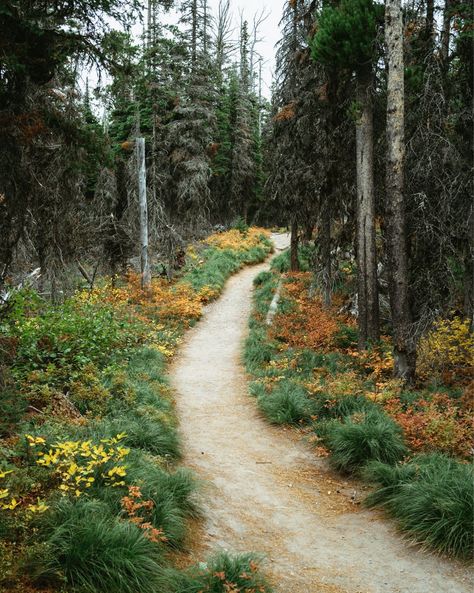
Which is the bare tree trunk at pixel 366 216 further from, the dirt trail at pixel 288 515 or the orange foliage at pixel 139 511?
the orange foliage at pixel 139 511

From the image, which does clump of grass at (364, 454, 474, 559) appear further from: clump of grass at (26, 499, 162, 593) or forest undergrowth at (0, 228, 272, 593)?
clump of grass at (26, 499, 162, 593)

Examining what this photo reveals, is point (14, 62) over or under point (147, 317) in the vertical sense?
over

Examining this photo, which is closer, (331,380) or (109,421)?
(109,421)

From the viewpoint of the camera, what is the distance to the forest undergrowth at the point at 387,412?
17.6ft

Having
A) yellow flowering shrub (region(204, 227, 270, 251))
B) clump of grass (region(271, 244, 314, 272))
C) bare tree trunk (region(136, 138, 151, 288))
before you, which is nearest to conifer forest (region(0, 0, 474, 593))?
bare tree trunk (region(136, 138, 151, 288))

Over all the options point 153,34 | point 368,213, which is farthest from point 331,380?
point 153,34

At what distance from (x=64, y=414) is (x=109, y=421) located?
28.7 inches

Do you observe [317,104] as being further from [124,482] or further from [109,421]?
[124,482]

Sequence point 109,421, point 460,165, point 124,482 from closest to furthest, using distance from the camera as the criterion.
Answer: point 124,482, point 109,421, point 460,165

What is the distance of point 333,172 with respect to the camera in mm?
13570

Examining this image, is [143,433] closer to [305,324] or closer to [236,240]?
[305,324]

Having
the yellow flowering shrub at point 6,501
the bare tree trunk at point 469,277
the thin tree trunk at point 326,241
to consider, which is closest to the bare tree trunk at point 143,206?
the thin tree trunk at point 326,241

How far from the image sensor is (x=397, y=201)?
9477 mm

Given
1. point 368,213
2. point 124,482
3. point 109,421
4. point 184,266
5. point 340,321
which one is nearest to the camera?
point 124,482
